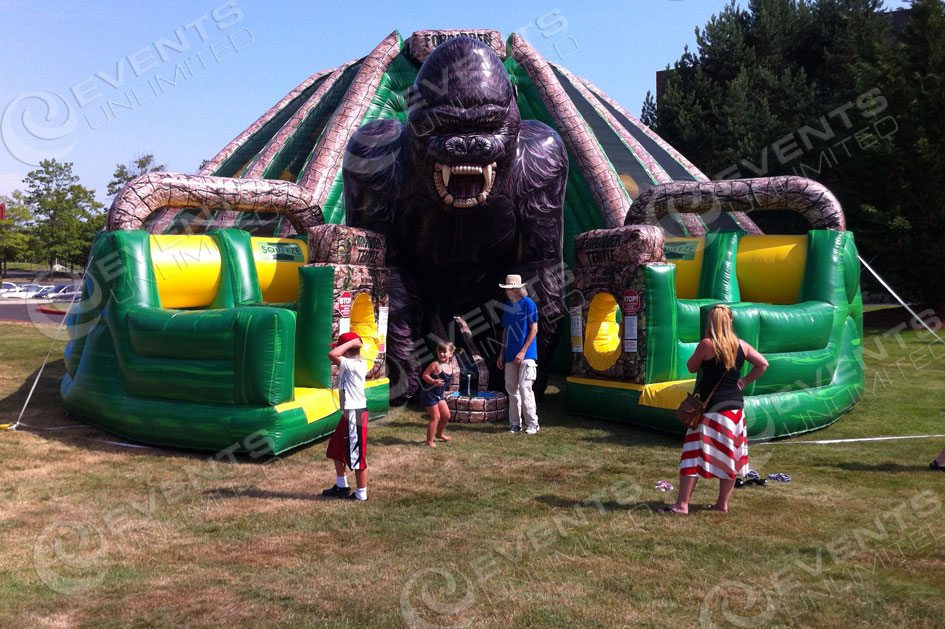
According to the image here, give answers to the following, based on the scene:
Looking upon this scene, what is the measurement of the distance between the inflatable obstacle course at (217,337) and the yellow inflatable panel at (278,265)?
12 mm

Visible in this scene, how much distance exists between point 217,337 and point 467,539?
107 inches

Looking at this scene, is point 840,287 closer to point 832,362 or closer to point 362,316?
point 832,362

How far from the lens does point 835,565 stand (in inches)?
137

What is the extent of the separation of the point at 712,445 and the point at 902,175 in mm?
15753

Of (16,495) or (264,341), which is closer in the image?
(16,495)

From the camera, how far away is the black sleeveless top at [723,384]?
14.2 ft

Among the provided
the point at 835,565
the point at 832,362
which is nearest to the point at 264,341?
the point at 835,565

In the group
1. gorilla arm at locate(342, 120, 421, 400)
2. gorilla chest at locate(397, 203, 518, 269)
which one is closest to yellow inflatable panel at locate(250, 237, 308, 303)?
gorilla arm at locate(342, 120, 421, 400)

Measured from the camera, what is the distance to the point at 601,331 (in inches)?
296

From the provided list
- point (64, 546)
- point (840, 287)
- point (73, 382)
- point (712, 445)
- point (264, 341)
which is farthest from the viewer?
point (840, 287)

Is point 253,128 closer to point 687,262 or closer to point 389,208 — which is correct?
point 389,208

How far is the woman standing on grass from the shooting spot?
4.30 meters

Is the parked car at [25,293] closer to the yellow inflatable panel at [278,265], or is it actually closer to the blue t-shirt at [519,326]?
the yellow inflatable panel at [278,265]

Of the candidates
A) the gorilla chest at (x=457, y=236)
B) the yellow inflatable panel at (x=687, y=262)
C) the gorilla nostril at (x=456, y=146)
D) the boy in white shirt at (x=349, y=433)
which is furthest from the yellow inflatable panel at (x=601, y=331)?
the boy in white shirt at (x=349, y=433)
